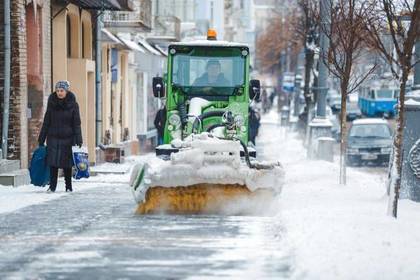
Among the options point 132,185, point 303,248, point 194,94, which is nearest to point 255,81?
point 194,94

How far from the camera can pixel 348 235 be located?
1026 centimetres

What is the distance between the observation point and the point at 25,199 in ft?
49.4

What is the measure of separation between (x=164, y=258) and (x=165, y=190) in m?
3.29

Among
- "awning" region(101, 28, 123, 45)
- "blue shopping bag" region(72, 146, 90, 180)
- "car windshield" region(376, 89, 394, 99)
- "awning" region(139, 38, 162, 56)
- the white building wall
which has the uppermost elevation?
the white building wall

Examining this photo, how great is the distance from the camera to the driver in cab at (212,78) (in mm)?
18703

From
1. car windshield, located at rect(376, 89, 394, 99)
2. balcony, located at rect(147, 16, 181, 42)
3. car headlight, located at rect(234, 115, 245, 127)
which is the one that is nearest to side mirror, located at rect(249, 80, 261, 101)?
car headlight, located at rect(234, 115, 245, 127)

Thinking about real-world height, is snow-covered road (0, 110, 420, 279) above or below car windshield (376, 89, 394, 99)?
above

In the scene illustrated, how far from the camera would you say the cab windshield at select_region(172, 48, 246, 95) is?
1869 centimetres

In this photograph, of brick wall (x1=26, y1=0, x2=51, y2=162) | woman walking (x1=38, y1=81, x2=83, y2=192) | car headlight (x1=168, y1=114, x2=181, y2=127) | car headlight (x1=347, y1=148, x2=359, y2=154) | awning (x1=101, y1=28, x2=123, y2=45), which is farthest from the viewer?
car headlight (x1=347, y1=148, x2=359, y2=154)

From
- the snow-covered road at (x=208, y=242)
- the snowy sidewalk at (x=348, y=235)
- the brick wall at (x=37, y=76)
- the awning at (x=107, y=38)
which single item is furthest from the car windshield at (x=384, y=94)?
the snow-covered road at (x=208, y=242)

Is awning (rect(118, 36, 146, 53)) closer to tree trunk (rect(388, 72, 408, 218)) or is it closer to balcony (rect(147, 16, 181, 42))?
balcony (rect(147, 16, 181, 42))

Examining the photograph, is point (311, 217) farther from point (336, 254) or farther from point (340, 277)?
point (340, 277)

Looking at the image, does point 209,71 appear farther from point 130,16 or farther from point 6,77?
point 130,16

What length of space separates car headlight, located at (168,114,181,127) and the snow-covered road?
3019 millimetres
